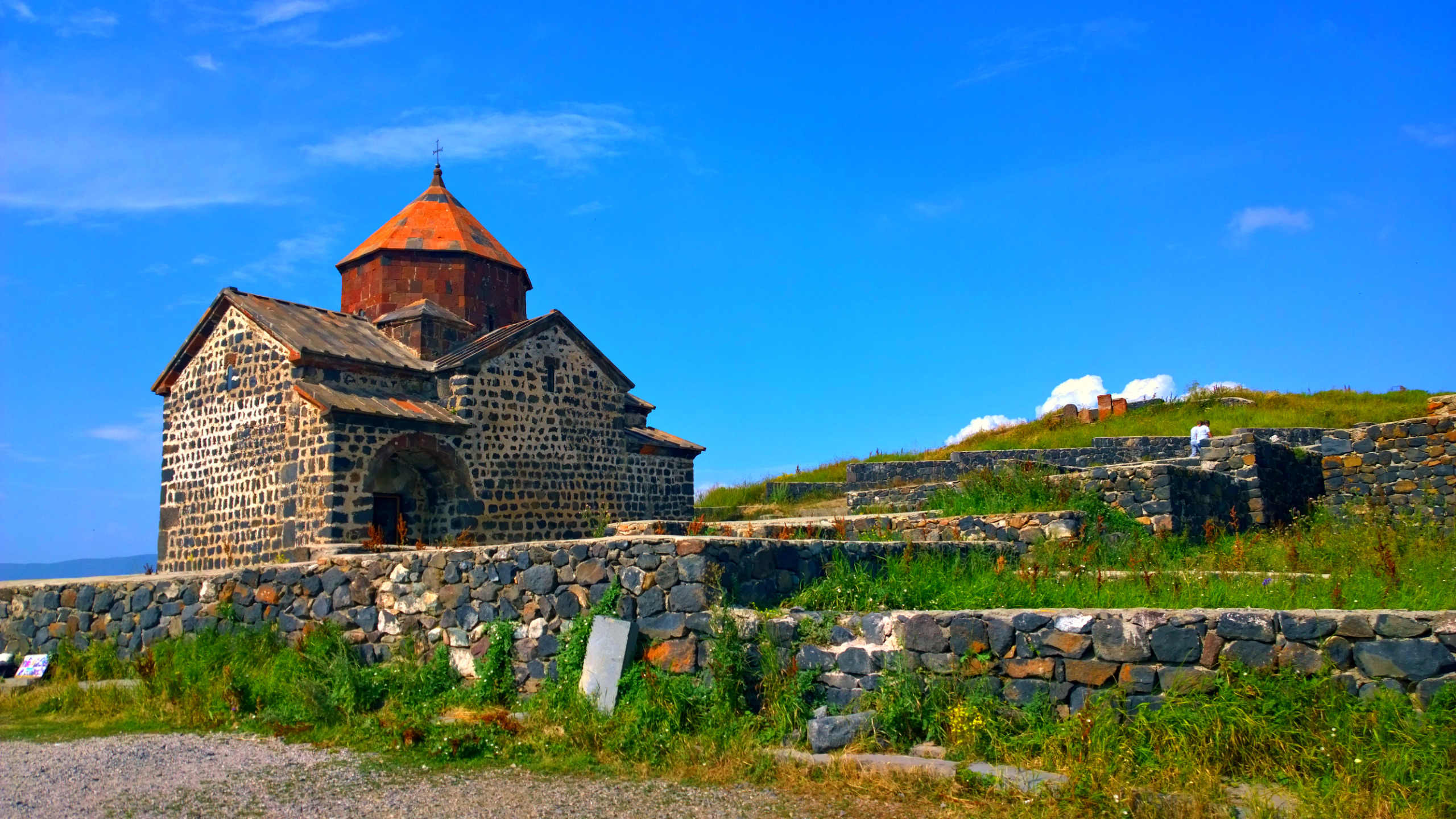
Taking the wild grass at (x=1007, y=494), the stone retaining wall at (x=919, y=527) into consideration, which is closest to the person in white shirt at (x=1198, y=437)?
the wild grass at (x=1007, y=494)

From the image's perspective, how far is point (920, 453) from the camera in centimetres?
2698

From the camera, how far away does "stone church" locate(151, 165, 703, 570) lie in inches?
593

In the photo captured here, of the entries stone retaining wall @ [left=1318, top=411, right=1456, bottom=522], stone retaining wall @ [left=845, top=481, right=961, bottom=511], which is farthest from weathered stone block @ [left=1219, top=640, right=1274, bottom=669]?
stone retaining wall @ [left=1318, top=411, right=1456, bottom=522]

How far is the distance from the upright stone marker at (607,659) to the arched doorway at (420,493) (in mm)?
9247

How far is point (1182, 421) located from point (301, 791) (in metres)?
23.1

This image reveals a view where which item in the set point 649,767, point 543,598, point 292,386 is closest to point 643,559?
point 543,598

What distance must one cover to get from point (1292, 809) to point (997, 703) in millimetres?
1696

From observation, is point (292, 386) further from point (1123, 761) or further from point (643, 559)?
point (1123, 761)

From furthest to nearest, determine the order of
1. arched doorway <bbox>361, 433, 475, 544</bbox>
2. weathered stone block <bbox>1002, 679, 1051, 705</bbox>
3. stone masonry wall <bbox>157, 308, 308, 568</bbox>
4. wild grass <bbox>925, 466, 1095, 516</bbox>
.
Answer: arched doorway <bbox>361, 433, 475, 544</bbox>, stone masonry wall <bbox>157, 308, 308, 568</bbox>, wild grass <bbox>925, 466, 1095, 516</bbox>, weathered stone block <bbox>1002, 679, 1051, 705</bbox>

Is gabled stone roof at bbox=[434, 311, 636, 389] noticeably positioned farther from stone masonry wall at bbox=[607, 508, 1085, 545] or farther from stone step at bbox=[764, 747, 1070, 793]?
stone step at bbox=[764, 747, 1070, 793]

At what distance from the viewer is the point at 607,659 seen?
23.5 ft

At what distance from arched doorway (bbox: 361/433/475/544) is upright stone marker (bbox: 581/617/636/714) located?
9.25 metres

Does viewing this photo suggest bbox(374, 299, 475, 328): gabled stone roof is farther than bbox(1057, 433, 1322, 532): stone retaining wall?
Yes

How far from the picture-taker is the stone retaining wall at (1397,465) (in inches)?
511
